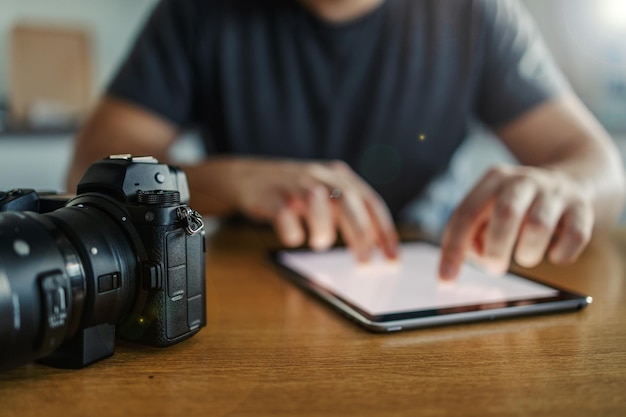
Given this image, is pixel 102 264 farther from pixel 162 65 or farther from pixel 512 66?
pixel 512 66

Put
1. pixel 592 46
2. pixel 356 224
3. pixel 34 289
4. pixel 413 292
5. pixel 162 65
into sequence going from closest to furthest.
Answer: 1. pixel 34 289
2. pixel 413 292
3. pixel 356 224
4. pixel 162 65
5. pixel 592 46

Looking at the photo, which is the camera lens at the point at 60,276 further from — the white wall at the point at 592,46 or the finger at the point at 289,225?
the white wall at the point at 592,46

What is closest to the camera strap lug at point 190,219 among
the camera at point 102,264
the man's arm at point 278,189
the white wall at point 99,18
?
the camera at point 102,264

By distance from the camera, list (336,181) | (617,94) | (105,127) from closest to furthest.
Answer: (336,181), (105,127), (617,94)

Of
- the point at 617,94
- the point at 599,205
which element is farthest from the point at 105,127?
the point at 617,94

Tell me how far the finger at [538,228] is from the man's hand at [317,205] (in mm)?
143

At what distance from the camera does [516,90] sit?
3.30 feet

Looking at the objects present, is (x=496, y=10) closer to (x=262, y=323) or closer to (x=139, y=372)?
(x=262, y=323)

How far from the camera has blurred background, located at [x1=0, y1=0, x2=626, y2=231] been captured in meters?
2.01

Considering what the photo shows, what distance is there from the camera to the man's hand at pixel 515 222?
53 cm

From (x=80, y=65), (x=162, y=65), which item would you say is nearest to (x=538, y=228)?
(x=162, y=65)

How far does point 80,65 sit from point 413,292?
6.93 feet

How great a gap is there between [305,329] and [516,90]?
0.72 metres

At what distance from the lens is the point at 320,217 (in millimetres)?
651
